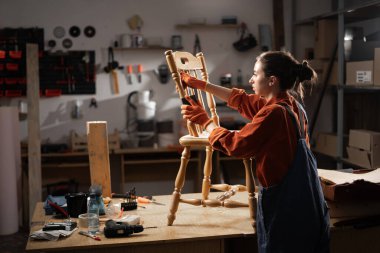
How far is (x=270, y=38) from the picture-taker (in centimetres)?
580

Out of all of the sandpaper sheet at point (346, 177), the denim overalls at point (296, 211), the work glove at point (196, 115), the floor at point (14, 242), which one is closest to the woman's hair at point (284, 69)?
the denim overalls at point (296, 211)

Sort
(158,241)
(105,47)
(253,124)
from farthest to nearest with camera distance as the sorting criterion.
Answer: (105,47) < (158,241) < (253,124)

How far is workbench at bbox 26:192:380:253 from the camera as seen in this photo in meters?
2.55

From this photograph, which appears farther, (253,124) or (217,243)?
(217,243)

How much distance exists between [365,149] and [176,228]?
2.32 metres

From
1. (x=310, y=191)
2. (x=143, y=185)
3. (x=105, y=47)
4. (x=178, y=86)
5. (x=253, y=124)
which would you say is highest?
(x=105, y=47)

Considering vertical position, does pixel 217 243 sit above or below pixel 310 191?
below

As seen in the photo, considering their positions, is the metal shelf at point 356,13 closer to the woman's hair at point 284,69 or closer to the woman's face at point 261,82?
the woman's hair at point 284,69

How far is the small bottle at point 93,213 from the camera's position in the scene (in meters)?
2.73

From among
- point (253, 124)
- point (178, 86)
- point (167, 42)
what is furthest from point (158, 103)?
point (253, 124)

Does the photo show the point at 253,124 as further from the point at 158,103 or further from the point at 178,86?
the point at 158,103

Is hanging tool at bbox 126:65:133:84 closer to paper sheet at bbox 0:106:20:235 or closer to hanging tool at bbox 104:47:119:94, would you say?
→ hanging tool at bbox 104:47:119:94

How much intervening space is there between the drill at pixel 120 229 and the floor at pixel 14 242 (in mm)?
2005

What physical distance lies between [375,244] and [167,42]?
3437 mm
